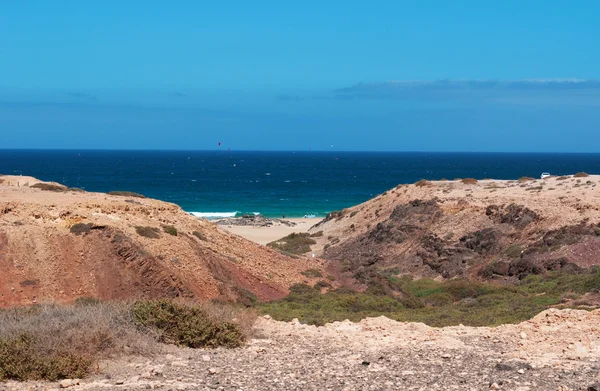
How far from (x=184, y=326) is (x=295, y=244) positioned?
37.3 meters

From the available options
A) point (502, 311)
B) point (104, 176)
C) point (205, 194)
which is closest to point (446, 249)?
point (502, 311)

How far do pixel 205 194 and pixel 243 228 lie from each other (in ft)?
155

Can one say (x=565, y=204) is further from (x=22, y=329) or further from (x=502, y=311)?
(x=22, y=329)

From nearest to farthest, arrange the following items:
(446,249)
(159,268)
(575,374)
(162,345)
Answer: (575,374) < (162,345) < (159,268) < (446,249)

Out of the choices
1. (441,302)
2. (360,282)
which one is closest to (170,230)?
(360,282)

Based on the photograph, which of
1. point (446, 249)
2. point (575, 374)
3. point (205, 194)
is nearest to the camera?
point (575, 374)

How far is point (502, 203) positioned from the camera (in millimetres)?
46344

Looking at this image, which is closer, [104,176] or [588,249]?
[588,249]

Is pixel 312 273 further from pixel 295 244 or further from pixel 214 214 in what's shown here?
pixel 214 214

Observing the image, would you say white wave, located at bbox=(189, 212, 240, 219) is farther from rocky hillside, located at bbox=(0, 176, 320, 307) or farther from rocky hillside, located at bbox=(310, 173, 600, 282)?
rocky hillside, located at bbox=(0, 176, 320, 307)

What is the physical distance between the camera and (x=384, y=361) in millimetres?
14969

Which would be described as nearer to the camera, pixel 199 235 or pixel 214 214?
pixel 199 235

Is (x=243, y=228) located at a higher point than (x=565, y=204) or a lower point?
lower

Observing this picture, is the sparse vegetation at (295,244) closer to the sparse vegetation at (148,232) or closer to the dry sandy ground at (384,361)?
the sparse vegetation at (148,232)
